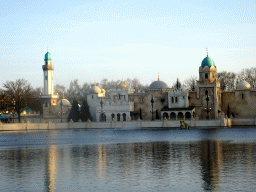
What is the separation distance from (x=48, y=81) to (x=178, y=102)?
3629 centimetres

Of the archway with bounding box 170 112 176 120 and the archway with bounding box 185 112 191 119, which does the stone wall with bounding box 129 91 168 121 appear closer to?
the archway with bounding box 170 112 176 120

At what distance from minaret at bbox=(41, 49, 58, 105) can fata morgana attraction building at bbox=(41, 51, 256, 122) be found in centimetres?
907

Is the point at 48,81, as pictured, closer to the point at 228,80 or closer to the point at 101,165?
the point at 228,80

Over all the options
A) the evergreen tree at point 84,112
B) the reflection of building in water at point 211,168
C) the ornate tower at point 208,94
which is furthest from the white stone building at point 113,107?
the reflection of building in water at point 211,168

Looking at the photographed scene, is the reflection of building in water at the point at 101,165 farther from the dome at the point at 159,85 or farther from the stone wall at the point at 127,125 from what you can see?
the dome at the point at 159,85

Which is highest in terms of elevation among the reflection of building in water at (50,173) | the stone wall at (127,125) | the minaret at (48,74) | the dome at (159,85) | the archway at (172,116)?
the minaret at (48,74)

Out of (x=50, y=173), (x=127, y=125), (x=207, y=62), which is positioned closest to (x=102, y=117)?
(x=127, y=125)

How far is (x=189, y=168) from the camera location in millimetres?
21766

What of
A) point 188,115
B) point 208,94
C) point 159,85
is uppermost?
point 159,85

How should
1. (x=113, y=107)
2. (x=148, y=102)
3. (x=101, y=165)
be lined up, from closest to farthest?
1. (x=101, y=165)
2. (x=113, y=107)
3. (x=148, y=102)

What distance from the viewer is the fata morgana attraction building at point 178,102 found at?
85.4 m

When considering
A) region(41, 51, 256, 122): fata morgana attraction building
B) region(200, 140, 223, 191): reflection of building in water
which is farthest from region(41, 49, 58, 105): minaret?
region(200, 140, 223, 191): reflection of building in water

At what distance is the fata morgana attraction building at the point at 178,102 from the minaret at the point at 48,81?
9067 millimetres

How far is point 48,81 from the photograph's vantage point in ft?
354
